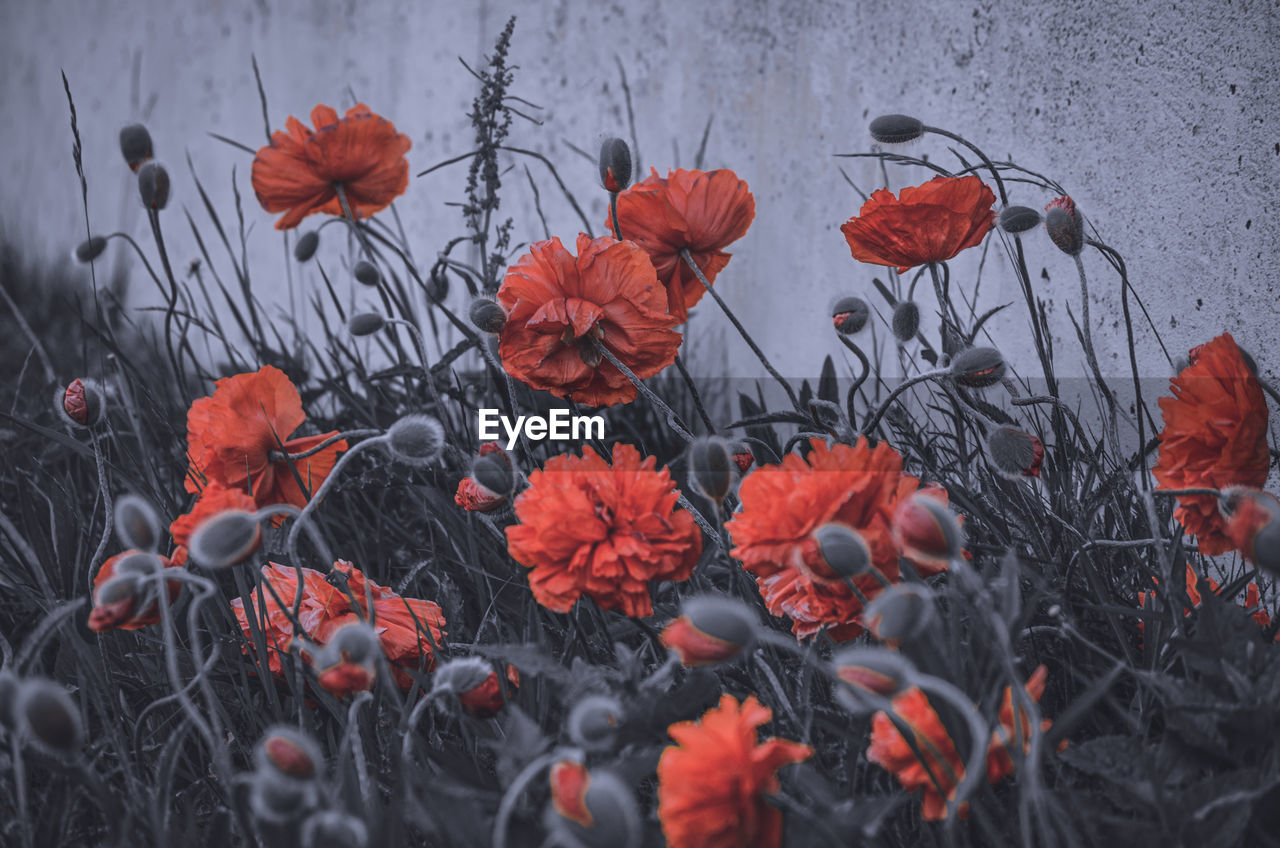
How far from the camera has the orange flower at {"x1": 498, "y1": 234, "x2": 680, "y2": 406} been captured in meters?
0.85

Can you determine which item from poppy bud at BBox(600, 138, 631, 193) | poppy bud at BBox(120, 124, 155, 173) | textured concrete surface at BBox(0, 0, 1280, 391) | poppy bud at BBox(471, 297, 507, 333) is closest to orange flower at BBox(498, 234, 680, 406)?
poppy bud at BBox(471, 297, 507, 333)

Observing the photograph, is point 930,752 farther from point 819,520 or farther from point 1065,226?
point 1065,226

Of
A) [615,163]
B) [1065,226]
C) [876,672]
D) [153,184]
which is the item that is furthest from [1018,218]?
[153,184]

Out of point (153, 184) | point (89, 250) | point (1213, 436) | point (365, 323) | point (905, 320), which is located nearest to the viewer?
point (1213, 436)

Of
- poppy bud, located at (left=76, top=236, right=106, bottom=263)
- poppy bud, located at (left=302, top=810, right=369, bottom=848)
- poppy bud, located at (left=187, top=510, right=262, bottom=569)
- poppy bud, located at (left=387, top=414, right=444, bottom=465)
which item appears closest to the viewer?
poppy bud, located at (left=302, top=810, right=369, bottom=848)

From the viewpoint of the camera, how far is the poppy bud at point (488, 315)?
2.99ft

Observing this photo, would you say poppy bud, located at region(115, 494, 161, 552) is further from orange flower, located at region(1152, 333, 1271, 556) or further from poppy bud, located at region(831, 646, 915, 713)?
orange flower, located at region(1152, 333, 1271, 556)

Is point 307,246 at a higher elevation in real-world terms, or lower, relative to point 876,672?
→ higher

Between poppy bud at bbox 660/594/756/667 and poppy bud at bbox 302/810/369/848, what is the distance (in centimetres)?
18

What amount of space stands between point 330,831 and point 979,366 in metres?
0.54

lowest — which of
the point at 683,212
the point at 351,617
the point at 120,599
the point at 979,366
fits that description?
the point at 351,617

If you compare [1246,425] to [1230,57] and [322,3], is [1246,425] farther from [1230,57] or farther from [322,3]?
[322,3]

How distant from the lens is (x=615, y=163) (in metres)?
0.99

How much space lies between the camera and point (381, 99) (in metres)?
2.37
